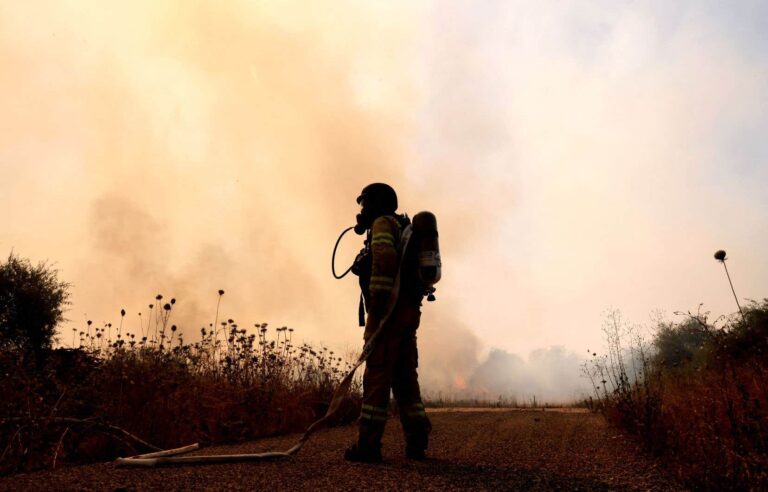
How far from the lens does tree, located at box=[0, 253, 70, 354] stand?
2044cm

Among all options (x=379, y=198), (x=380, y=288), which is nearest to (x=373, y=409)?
(x=380, y=288)

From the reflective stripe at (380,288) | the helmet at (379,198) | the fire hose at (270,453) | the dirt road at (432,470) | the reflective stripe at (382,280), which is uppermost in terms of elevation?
the helmet at (379,198)

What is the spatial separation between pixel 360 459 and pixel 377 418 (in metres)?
0.37

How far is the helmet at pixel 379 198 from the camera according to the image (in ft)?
17.1

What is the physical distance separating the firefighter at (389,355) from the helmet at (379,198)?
220 mm

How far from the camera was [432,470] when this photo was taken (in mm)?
4016

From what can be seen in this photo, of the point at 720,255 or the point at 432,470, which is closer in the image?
the point at 432,470

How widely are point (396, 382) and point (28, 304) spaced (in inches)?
865

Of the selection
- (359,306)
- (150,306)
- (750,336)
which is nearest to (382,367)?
(359,306)

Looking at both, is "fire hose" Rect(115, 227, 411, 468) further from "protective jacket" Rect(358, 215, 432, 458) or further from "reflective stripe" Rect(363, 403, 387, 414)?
"reflective stripe" Rect(363, 403, 387, 414)

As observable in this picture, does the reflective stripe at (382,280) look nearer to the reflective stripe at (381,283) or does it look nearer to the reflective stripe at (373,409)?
the reflective stripe at (381,283)

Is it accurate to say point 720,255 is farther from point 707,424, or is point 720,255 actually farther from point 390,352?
point 390,352

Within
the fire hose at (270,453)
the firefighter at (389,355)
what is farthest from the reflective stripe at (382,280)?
the fire hose at (270,453)

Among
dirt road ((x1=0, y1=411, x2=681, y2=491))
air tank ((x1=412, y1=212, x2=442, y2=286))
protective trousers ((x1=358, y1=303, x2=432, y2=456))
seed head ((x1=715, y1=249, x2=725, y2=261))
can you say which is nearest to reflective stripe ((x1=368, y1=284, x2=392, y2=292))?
protective trousers ((x1=358, y1=303, x2=432, y2=456))
